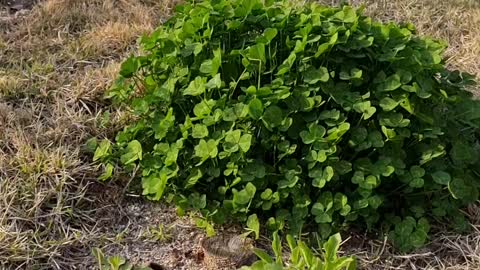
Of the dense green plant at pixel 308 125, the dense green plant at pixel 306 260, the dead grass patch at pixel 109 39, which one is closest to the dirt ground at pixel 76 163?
the dead grass patch at pixel 109 39

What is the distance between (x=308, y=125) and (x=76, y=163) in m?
0.88

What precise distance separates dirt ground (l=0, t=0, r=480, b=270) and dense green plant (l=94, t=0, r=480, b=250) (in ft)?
0.37

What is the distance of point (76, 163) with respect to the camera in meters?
2.61

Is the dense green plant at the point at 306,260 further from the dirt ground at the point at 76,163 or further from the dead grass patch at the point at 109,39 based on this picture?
the dead grass patch at the point at 109,39

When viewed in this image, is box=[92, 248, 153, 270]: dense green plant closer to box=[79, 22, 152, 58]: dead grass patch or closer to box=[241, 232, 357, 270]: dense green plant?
box=[241, 232, 357, 270]: dense green plant

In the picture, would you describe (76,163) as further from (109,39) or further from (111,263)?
(109,39)

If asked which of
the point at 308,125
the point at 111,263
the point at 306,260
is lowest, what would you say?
the point at 111,263

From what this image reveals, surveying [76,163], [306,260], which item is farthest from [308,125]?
[76,163]

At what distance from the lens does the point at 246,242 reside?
91.8 inches

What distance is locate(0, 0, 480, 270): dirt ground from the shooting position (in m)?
2.36

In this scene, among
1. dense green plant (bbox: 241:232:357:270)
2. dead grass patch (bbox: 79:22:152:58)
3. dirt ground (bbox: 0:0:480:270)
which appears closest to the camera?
dense green plant (bbox: 241:232:357:270)

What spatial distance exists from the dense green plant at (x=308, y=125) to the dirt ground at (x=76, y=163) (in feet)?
0.37

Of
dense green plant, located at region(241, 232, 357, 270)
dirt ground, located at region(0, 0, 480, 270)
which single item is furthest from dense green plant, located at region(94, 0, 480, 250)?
dense green plant, located at region(241, 232, 357, 270)

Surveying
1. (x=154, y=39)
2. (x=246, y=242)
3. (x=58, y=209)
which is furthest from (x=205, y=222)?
(x=154, y=39)
